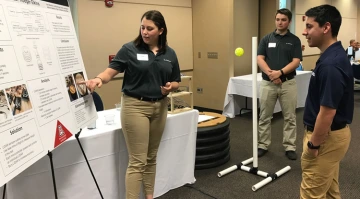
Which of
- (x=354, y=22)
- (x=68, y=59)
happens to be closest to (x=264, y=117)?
(x=68, y=59)

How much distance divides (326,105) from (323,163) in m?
0.34

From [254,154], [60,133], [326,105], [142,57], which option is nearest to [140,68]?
[142,57]

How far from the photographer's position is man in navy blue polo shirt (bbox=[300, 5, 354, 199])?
1553mm

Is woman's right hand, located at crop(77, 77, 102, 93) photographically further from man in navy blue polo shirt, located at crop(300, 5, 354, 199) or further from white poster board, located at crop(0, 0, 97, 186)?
man in navy blue polo shirt, located at crop(300, 5, 354, 199)

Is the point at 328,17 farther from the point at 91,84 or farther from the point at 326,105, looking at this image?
the point at 91,84

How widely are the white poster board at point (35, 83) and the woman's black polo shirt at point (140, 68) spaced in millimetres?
337

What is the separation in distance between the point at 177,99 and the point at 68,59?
1.21 m

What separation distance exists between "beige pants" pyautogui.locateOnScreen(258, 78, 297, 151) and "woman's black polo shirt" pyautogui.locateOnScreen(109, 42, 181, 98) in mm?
1605

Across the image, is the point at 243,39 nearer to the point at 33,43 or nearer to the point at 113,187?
the point at 113,187

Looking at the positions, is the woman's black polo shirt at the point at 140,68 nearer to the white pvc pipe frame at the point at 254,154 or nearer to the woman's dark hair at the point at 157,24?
the woman's dark hair at the point at 157,24

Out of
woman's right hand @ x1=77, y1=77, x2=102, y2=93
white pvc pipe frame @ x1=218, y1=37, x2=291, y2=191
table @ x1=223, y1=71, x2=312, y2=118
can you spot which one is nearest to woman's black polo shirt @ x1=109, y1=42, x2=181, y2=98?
woman's right hand @ x1=77, y1=77, x2=102, y2=93

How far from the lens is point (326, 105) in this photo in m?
1.55

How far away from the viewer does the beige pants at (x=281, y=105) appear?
3.32 m

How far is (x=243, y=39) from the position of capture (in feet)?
18.8
